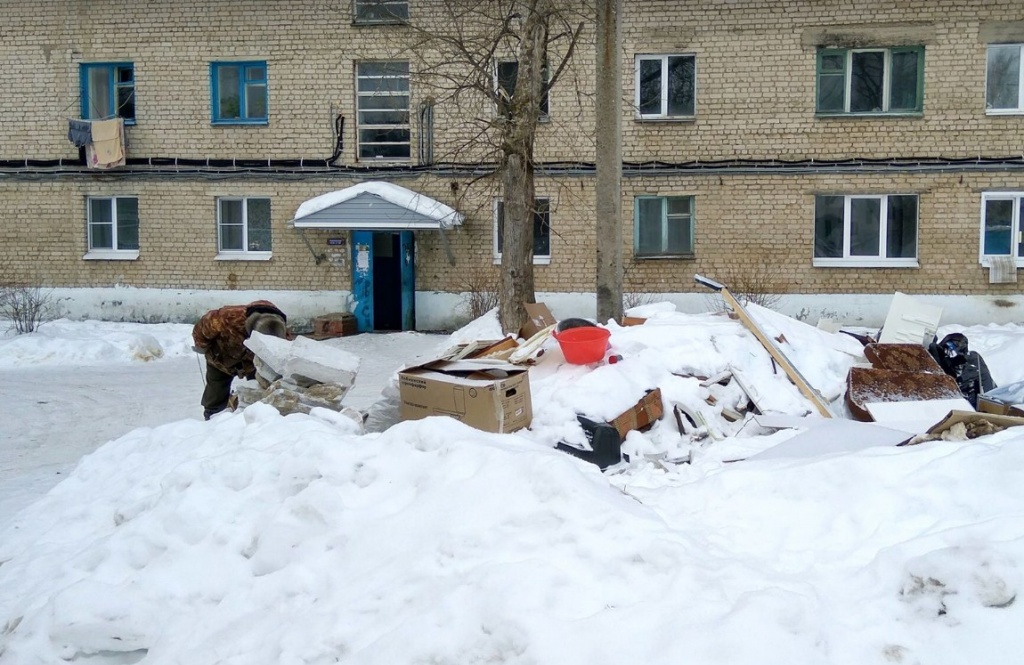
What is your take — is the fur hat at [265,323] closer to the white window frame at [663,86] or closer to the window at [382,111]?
the window at [382,111]

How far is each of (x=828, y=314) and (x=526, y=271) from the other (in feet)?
24.4

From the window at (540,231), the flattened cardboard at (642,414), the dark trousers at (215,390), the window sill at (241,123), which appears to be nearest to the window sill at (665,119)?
the window at (540,231)

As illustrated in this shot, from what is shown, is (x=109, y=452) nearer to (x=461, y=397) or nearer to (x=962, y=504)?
(x=461, y=397)

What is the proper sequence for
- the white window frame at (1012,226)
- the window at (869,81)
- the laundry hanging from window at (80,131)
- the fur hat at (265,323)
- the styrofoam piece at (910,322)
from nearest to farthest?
the fur hat at (265,323)
the styrofoam piece at (910,322)
the white window frame at (1012,226)
the window at (869,81)
the laundry hanging from window at (80,131)

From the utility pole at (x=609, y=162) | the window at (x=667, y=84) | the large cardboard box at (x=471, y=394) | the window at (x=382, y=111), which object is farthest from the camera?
the window at (x=382, y=111)

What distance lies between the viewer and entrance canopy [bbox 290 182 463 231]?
50.0ft

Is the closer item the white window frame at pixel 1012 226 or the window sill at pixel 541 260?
the white window frame at pixel 1012 226

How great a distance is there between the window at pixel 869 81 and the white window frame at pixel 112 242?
12.7m

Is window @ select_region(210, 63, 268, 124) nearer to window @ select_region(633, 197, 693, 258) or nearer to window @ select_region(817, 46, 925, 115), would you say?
window @ select_region(633, 197, 693, 258)

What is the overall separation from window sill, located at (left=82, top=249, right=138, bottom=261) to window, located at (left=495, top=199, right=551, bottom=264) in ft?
22.2

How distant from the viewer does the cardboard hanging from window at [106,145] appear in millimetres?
16438

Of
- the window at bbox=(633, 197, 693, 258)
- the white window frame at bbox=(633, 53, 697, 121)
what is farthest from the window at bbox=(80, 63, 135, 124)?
the window at bbox=(633, 197, 693, 258)

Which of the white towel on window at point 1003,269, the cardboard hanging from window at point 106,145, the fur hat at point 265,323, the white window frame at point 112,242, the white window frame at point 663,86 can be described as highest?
the white window frame at point 663,86

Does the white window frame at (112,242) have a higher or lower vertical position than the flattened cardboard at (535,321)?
higher
